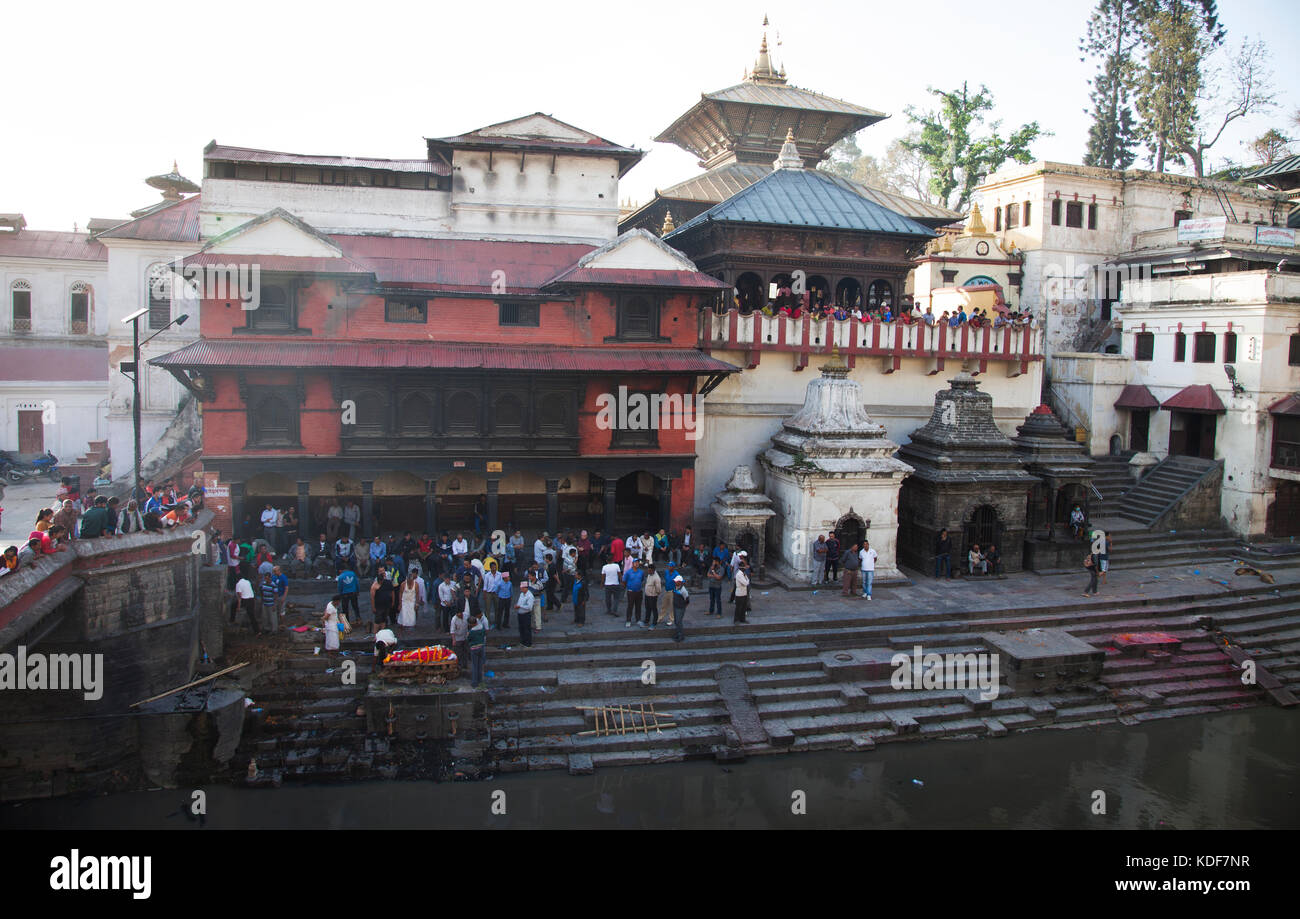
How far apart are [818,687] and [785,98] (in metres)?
24.4

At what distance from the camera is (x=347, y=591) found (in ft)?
57.5

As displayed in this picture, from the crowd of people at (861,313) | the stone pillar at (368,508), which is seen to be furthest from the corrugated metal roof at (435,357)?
the crowd of people at (861,313)

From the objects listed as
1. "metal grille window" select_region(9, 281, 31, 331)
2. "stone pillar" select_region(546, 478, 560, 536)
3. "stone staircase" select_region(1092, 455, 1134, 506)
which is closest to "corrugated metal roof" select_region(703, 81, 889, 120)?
"stone staircase" select_region(1092, 455, 1134, 506)

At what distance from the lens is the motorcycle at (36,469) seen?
96.4 ft

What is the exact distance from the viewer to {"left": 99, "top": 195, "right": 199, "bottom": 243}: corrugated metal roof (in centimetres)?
2847

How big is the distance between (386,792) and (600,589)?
8194 millimetres

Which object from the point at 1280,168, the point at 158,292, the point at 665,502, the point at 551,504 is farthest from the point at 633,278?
the point at 1280,168

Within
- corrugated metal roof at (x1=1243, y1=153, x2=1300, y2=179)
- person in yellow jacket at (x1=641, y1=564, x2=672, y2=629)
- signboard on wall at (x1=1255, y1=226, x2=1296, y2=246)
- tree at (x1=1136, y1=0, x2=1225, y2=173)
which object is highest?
tree at (x1=1136, y1=0, x2=1225, y2=173)

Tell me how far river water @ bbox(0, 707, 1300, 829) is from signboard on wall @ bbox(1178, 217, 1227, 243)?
20.6m

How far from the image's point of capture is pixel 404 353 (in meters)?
21.5

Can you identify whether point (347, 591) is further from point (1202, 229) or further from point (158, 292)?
point (1202, 229)

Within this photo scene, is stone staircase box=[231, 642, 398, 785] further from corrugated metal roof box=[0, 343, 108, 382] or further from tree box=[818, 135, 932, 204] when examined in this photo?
tree box=[818, 135, 932, 204]

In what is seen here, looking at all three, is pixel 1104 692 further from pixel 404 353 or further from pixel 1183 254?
pixel 1183 254

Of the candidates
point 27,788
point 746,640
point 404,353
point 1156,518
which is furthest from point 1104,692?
point 27,788
